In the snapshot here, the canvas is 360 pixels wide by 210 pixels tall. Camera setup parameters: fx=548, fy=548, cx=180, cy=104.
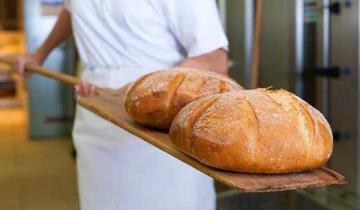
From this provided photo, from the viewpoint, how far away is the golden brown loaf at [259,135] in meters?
0.74

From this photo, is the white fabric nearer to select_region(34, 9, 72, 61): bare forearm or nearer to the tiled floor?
select_region(34, 9, 72, 61): bare forearm

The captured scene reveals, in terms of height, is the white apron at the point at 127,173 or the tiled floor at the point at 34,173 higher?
the white apron at the point at 127,173

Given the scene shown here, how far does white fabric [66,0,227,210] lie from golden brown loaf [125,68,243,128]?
269mm

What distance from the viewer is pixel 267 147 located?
0.75m

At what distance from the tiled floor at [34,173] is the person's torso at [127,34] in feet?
3.17

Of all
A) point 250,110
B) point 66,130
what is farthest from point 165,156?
point 66,130

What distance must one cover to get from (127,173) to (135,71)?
0.26m

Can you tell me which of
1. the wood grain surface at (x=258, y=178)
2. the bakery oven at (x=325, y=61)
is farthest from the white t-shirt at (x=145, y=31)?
the bakery oven at (x=325, y=61)

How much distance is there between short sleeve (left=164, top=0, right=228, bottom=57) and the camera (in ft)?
4.28

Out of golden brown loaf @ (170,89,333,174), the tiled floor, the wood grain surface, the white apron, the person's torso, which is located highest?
the person's torso

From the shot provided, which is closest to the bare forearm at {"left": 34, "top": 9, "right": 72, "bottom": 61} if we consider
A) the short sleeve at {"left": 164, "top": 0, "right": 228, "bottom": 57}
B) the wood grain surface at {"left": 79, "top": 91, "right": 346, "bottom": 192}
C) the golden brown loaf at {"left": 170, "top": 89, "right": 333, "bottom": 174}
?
the short sleeve at {"left": 164, "top": 0, "right": 228, "bottom": 57}

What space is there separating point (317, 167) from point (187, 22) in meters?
0.64

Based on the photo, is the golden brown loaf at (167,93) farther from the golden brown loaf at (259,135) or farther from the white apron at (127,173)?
the white apron at (127,173)

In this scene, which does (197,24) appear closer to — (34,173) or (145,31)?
(145,31)
